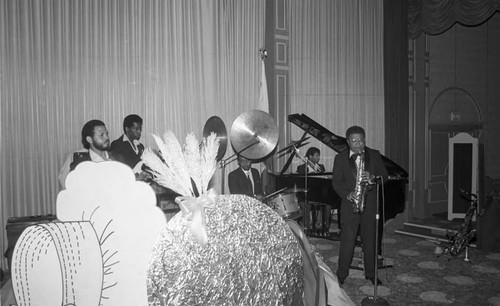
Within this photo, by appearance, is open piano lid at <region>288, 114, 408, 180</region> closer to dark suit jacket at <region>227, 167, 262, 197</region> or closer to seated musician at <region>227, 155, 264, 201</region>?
seated musician at <region>227, 155, 264, 201</region>

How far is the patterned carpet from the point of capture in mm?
4426

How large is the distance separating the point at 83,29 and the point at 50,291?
5.24 m

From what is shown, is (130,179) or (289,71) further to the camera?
(289,71)

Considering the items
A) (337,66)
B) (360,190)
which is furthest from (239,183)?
(337,66)

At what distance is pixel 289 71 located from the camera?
8.00m

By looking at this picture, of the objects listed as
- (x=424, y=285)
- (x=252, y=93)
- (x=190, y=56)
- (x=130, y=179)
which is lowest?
(x=424, y=285)

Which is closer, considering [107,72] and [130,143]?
[130,143]

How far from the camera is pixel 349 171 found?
15.2 ft

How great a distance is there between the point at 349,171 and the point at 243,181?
1.66 meters

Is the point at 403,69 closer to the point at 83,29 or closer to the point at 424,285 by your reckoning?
the point at 424,285

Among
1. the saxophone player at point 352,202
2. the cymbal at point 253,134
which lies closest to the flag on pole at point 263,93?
the cymbal at point 253,134

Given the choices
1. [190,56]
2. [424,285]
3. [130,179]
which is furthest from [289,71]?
[130,179]

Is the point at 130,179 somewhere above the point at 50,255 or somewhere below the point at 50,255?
above

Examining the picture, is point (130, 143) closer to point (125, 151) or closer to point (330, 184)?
point (125, 151)
